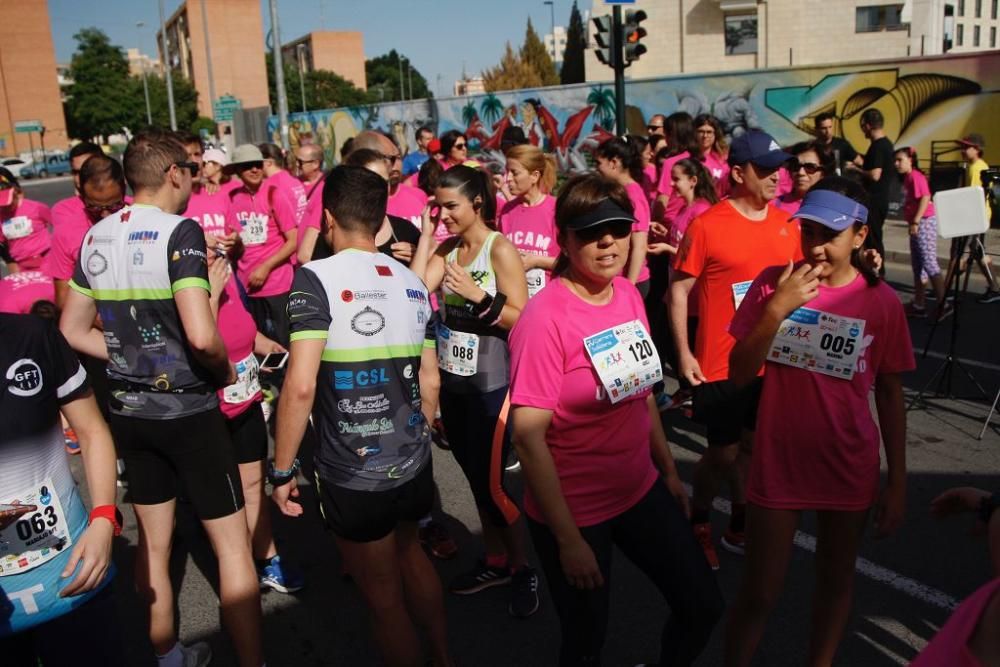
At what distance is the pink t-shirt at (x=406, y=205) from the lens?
19.7 ft

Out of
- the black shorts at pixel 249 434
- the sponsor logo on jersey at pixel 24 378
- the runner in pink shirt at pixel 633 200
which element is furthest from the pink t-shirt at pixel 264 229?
the sponsor logo on jersey at pixel 24 378

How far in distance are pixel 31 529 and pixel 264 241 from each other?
15.1ft

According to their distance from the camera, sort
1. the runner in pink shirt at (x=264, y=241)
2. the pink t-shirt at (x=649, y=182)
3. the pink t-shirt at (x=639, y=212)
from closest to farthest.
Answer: the pink t-shirt at (x=639, y=212) → the runner in pink shirt at (x=264, y=241) → the pink t-shirt at (x=649, y=182)

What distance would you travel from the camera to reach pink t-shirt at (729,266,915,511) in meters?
2.58

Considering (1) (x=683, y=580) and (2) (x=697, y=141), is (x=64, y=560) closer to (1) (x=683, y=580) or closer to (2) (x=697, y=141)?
(1) (x=683, y=580)

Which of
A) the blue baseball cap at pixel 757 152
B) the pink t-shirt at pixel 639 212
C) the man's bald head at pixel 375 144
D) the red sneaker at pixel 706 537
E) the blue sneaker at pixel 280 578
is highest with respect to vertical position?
the man's bald head at pixel 375 144

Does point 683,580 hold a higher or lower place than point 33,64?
lower

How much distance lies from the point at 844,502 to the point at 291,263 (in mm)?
5019

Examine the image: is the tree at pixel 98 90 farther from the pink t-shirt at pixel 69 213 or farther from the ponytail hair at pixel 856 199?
the ponytail hair at pixel 856 199

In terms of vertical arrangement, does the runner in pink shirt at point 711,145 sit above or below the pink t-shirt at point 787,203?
above

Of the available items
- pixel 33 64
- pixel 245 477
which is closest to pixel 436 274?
pixel 245 477

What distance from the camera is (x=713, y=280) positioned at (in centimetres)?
375

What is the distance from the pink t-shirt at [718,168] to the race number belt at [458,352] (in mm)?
4361

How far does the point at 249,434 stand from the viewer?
363cm
